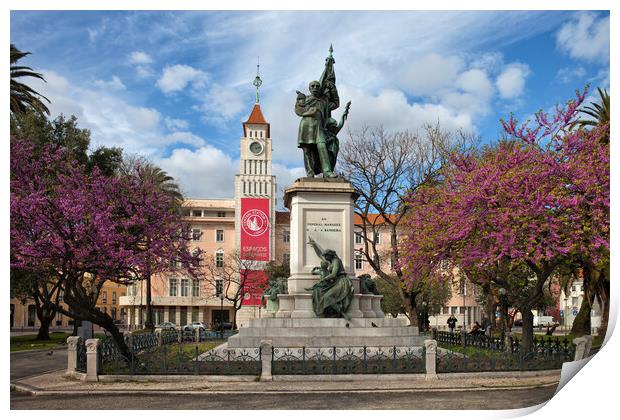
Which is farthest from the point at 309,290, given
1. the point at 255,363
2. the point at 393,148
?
the point at 393,148

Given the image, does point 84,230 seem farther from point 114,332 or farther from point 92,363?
point 92,363

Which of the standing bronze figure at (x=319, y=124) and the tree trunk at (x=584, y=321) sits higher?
the standing bronze figure at (x=319, y=124)

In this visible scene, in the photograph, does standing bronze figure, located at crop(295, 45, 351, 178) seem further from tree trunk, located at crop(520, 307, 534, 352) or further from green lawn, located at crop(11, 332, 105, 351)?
green lawn, located at crop(11, 332, 105, 351)

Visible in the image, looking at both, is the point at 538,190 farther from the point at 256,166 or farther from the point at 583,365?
the point at 256,166

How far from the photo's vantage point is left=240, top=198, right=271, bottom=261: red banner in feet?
270

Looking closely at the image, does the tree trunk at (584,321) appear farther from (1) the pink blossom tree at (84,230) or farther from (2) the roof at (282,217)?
(2) the roof at (282,217)

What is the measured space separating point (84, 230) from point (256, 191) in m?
71.6

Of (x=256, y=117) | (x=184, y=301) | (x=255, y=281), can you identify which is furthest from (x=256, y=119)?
(x=255, y=281)

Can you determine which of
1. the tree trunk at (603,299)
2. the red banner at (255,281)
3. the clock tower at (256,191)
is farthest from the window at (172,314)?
the tree trunk at (603,299)

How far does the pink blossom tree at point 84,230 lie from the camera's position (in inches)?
723

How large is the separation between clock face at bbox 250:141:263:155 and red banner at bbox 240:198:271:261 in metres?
10.6

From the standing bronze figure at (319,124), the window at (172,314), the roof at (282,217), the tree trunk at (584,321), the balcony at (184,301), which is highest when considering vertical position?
the roof at (282,217)

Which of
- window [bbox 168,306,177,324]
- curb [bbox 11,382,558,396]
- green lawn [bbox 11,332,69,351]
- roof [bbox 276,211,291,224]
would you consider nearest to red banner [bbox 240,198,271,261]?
roof [bbox 276,211,291,224]
